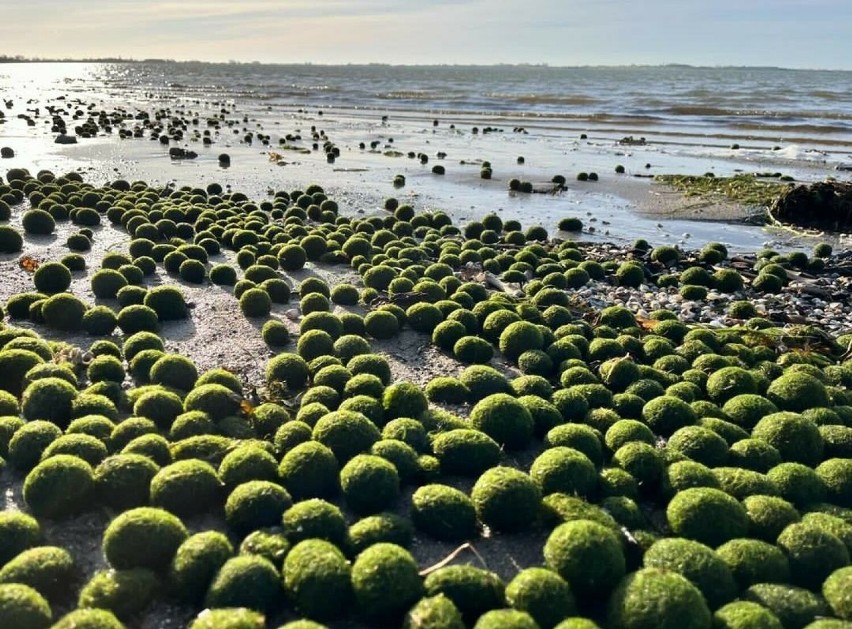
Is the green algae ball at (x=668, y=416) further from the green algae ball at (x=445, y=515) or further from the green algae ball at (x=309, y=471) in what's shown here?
the green algae ball at (x=309, y=471)

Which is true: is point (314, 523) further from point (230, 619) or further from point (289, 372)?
point (289, 372)

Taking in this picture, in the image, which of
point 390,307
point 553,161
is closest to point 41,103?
point 553,161

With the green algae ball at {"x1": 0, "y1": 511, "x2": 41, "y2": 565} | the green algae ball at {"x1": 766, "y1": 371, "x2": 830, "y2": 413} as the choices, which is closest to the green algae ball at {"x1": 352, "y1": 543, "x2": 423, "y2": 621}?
the green algae ball at {"x1": 0, "y1": 511, "x2": 41, "y2": 565}

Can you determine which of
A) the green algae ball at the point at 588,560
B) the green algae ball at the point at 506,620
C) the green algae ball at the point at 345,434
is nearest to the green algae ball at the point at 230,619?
the green algae ball at the point at 506,620

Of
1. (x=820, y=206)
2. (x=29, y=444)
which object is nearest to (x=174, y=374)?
(x=29, y=444)

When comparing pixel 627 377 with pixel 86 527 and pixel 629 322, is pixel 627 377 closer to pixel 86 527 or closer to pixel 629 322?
pixel 629 322
